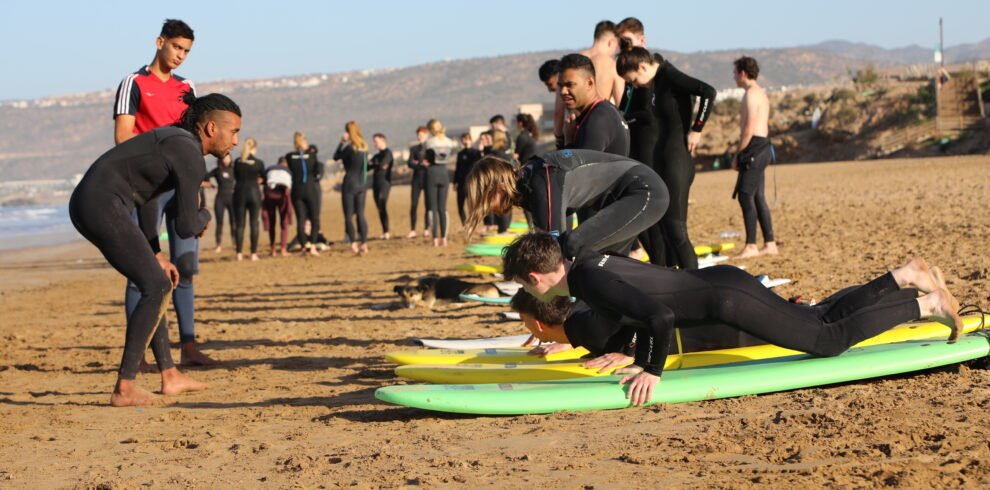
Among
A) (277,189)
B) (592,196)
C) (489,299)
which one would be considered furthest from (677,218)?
(277,189)

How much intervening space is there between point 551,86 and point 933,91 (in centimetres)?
3828

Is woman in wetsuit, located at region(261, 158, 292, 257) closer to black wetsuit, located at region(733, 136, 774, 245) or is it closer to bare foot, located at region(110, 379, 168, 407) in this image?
black wetsuit, located at region(733, 136, 774, 245)

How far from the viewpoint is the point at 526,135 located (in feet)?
48.3

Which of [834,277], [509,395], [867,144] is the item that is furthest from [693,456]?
[867,144]

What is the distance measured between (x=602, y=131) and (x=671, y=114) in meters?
1.28

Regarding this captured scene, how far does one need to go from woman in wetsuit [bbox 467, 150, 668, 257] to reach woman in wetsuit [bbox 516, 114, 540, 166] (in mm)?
8370

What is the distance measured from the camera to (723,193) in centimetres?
2636

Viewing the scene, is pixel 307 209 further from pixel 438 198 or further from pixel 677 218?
pixel 677 218

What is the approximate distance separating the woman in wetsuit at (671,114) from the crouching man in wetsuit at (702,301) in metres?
2.18

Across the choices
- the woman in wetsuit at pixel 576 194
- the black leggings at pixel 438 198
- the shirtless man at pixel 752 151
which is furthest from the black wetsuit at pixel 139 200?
the black leggings at pixel 438 198

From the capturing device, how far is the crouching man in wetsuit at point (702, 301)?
4715 mm

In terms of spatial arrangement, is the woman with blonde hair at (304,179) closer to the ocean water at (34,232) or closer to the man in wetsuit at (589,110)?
the man in wetsuit at (589,110)

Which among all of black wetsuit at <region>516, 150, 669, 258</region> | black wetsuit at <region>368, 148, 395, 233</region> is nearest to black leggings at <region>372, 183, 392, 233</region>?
black wetsuit at <region>368, 148, 395, 233</region>

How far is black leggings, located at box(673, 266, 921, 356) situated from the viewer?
16.0 feet
